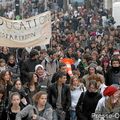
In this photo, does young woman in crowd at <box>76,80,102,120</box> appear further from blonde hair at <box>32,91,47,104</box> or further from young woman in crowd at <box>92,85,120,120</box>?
blonde hair at <box>32,91,47,104</box>

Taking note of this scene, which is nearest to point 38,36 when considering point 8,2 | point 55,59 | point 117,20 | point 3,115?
point 55,59

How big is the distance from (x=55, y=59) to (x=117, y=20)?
50.5ft

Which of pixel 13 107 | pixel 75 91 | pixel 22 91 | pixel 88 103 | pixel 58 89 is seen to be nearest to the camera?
pixel 13 107

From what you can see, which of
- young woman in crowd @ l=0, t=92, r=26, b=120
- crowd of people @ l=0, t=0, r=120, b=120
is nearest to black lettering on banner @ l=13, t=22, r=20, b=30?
crowd of people @ l=0, t=0, r=120, b=120

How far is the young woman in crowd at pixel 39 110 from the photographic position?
9.99m

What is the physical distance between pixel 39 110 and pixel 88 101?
1.11 m

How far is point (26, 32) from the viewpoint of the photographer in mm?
17266

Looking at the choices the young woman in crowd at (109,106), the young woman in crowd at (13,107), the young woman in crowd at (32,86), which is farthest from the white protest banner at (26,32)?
the young woman in crowd at (109,106)

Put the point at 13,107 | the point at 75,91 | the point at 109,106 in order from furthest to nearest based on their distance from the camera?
the point at 75,91, the point at 13,107, the point at 109,106

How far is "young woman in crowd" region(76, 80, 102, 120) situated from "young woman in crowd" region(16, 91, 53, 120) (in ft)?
3.04

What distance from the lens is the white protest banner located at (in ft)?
55.3

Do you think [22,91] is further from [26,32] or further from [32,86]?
[26,32]

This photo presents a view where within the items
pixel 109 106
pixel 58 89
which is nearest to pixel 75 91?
pixel 58 89

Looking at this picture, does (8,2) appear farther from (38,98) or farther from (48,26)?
(38,98)
